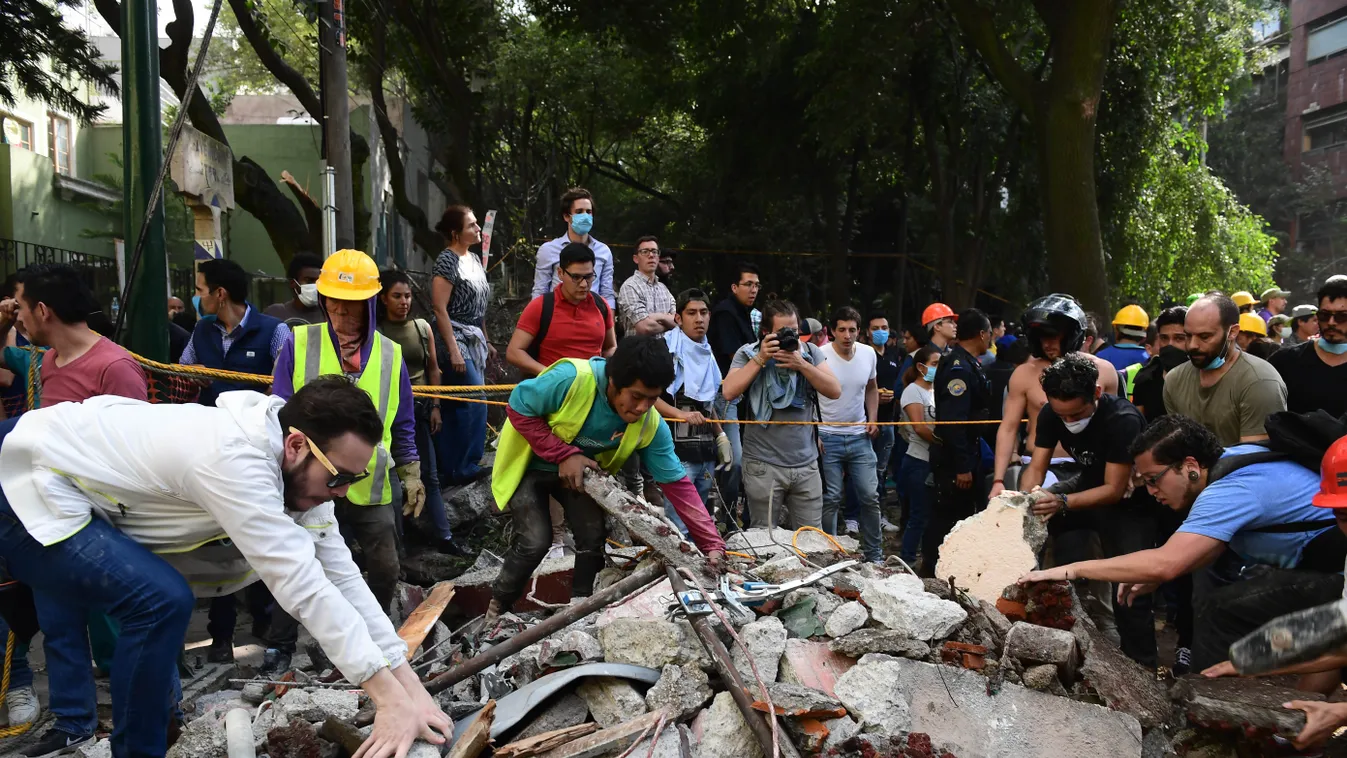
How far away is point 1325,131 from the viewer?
115 feet

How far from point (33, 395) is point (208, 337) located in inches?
39.5

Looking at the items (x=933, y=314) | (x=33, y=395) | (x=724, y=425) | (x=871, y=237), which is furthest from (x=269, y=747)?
(x=871, y=237)

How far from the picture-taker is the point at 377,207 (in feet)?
57.8

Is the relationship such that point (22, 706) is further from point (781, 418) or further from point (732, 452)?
point (781, 418)

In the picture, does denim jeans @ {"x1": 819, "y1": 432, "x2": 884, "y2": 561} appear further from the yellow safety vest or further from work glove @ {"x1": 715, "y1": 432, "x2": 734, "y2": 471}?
the yellow safety vest

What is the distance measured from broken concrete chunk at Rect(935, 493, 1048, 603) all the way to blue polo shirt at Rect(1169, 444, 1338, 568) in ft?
3.11

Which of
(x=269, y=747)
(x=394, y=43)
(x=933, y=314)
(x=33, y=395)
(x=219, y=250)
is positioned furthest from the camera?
(x=394, y=43)

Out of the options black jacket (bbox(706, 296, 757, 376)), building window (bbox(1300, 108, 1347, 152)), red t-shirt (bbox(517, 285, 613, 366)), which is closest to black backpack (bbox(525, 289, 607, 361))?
red t-shirt (bbox(517, 285, 613, 366))

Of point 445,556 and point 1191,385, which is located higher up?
point 1191,385

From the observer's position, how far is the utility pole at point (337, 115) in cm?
778


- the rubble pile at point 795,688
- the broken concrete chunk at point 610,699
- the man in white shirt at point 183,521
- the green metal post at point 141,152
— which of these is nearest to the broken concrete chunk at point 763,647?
the rubble pile at point 795,688

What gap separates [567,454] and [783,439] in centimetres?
229

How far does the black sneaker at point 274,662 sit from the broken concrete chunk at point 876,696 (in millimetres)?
2697

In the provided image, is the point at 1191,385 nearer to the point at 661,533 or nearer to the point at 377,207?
the point at 661,533
